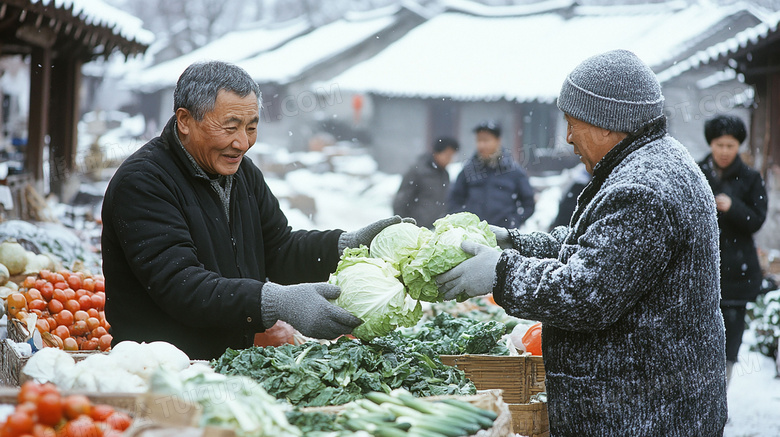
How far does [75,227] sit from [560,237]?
24.9 ft

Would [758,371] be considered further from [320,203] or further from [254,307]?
[320,203]

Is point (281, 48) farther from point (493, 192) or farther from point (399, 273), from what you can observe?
point (399, 273)

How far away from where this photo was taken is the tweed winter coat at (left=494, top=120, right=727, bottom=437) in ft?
7.92

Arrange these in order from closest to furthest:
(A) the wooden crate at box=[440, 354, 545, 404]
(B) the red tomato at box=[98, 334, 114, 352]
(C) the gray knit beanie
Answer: (C) the gray knit beanie → (A) the wooden crate at box=[440, 354, 545, 404] → (B) the red tomato at box=[98, 334, 114, 352]

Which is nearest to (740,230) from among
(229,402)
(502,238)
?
(502,238)

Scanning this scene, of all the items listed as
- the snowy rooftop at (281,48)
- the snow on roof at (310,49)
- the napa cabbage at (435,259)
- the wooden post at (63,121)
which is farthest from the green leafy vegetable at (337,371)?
the snowy rooftop at (281,48)

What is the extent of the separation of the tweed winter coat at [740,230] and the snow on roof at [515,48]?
41.5ft

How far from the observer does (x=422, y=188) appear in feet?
29.2

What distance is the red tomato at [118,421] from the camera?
2012 mm

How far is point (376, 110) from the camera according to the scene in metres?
23.8

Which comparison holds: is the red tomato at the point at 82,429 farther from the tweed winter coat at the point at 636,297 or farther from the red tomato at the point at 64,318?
the red tomato at the point at 64,318

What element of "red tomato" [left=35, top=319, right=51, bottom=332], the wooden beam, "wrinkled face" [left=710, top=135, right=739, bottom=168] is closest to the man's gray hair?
"red tomato" [left=35, top=319, right=51, bottom=332]

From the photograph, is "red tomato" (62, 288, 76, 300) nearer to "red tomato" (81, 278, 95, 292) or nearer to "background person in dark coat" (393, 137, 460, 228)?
"red tomato" (81, 278, 95, 292)

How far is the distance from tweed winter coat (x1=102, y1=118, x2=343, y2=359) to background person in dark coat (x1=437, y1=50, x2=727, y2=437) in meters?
0.99
